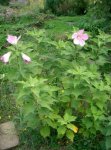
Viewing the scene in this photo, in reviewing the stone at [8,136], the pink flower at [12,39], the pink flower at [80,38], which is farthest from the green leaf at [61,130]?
the pink flower at [12,39]

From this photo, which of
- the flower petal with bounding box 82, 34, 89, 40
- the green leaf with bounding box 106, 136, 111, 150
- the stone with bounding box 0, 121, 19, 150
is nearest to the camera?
the green leaf with bounding box 106, 136, 111, 150

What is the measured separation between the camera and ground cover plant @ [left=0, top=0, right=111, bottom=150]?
3.86 metres

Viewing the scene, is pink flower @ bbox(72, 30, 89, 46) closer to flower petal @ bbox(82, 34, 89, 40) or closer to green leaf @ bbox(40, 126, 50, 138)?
flower petal @ bbox(82, 34, 89, 40)

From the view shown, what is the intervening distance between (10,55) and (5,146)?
1.12 meters

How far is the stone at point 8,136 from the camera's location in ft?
14.7

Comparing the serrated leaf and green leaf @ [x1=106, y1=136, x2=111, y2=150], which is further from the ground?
green leaf @ [x1=106, y1=136, x2=111, y2=150]

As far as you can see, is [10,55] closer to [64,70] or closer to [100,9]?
[64,70]

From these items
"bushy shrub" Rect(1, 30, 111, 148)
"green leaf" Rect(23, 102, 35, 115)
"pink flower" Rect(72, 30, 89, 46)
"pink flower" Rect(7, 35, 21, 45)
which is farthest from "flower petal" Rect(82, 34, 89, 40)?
"green leaf" Rect(23, 102, 35, 115)

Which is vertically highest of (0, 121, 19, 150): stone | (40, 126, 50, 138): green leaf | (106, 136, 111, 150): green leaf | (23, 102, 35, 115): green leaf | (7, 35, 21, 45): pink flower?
(7, 35, 21, 45): pink flower

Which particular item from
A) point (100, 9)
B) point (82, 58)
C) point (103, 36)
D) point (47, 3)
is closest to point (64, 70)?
point (82, 58)

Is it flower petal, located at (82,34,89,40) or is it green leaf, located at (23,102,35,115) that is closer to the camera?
green leaf, located at (23,102,35,115)

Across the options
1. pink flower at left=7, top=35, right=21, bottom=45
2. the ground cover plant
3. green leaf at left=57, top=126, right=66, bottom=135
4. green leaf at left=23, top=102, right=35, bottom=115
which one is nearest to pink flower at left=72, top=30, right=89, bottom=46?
the ground cover plant

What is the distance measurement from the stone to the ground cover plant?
8cm

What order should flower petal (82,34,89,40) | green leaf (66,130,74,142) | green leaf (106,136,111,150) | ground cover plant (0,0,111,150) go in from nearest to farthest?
green leaf (106,136,111,150) < ground cover plant (0,0,111,150) < flower petal (82,34,89,40) < green leaf (66,130,74,142)
